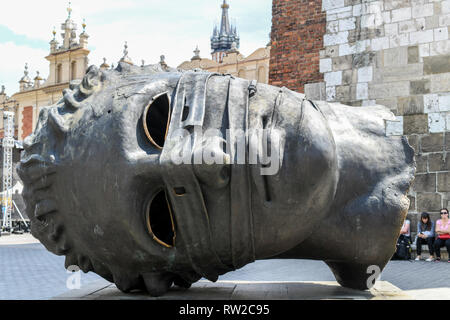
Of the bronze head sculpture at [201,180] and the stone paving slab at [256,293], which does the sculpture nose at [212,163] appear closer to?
the bronze head sculpture at [201,180]

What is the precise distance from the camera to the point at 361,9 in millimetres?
9828

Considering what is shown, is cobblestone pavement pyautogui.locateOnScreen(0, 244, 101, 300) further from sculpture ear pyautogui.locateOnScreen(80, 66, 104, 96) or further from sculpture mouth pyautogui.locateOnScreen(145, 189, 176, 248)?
sculpture ear pyautogui.locateOnScreen(80, 66, 104, 96)

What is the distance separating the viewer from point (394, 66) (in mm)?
9516

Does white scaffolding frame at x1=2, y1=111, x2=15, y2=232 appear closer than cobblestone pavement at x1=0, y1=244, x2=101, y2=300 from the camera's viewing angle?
No

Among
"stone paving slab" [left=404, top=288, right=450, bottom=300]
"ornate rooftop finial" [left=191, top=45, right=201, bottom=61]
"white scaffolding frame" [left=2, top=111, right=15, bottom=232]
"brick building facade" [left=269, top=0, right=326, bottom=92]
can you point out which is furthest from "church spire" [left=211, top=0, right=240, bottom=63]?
"stone paving slab" [left=404, top=288, right=450, bottom=300]

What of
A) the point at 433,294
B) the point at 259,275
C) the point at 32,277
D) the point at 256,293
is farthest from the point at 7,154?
the point at 433,294

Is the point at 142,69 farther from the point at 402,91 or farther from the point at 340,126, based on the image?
the point at 402,91

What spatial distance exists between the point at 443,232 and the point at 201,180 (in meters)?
6.84

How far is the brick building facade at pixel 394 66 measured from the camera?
9.20 m

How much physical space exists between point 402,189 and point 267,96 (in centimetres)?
117

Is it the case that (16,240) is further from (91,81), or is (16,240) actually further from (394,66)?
(91,81)

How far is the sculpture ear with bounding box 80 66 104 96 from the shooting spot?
144 inches

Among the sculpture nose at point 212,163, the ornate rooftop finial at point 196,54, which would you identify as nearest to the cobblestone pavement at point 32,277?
the sculpture nose at point 212,163

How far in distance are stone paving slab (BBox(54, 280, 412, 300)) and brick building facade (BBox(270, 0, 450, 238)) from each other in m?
5.40
